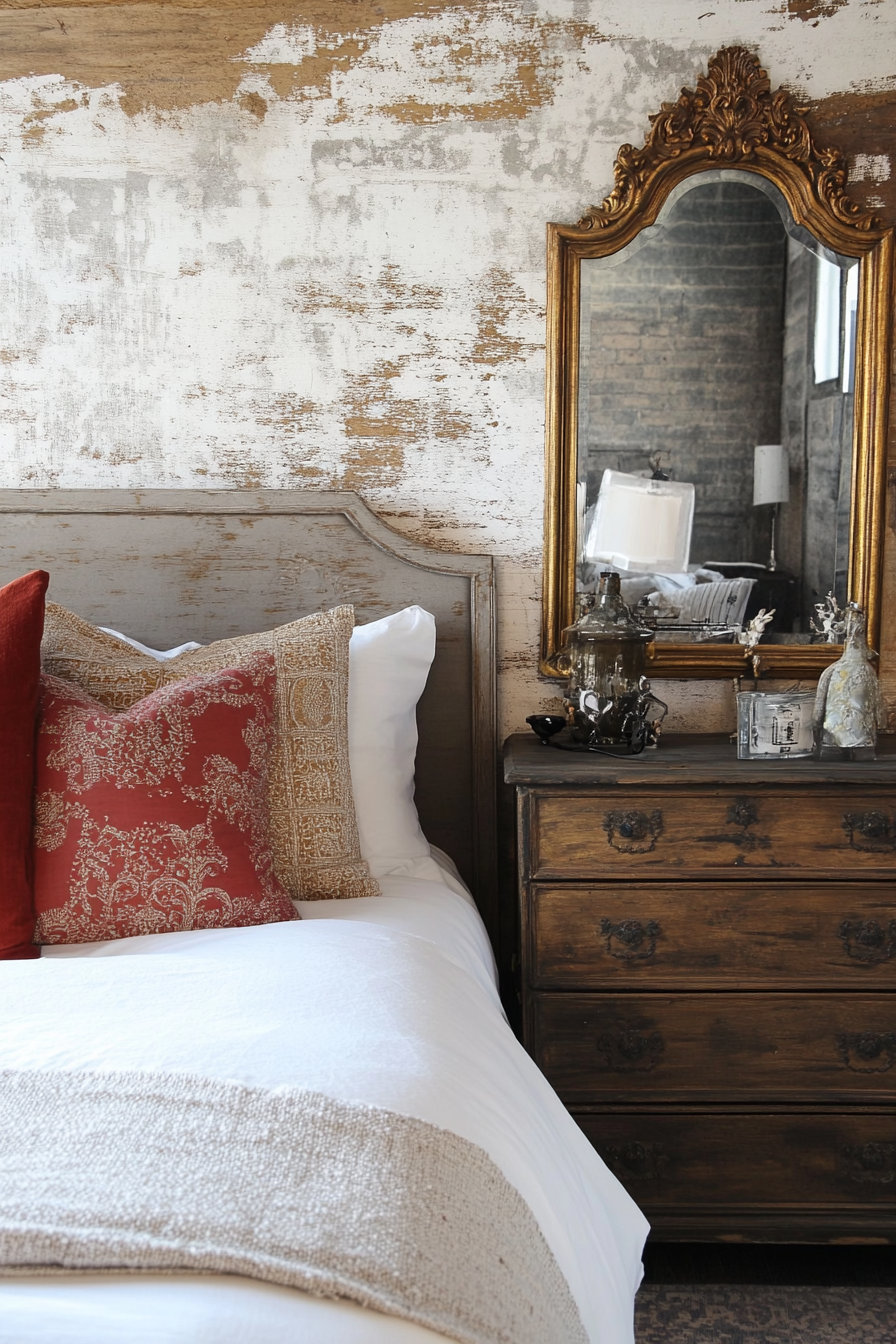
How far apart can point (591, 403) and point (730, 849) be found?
93cm

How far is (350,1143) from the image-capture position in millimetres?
883

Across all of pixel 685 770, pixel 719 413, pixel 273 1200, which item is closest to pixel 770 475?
pixel 719 413

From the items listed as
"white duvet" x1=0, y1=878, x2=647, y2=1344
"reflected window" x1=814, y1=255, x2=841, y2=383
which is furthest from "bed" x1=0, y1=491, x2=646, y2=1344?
"reflected window" x1=814, y1=255, x2=841, y2=383

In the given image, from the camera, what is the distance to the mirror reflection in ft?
6.80

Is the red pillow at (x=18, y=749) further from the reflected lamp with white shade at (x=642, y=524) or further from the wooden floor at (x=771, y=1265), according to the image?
the wooden floor at (x=771, y=1265)

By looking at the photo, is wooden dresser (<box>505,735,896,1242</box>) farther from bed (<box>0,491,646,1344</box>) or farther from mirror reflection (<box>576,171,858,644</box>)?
mirror reflection (<box>576,171,858,644</box>)

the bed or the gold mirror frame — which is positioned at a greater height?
the gold mirror frame

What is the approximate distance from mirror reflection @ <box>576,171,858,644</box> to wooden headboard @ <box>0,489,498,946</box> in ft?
1.03

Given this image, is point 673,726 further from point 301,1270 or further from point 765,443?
point 301,1270

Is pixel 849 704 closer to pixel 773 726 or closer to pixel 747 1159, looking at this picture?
pixel 773 726

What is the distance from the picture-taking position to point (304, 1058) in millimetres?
1008

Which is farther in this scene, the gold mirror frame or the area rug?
the gold mirror frame

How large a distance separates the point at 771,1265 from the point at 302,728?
125cm

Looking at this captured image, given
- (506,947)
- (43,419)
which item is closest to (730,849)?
(506,947)
